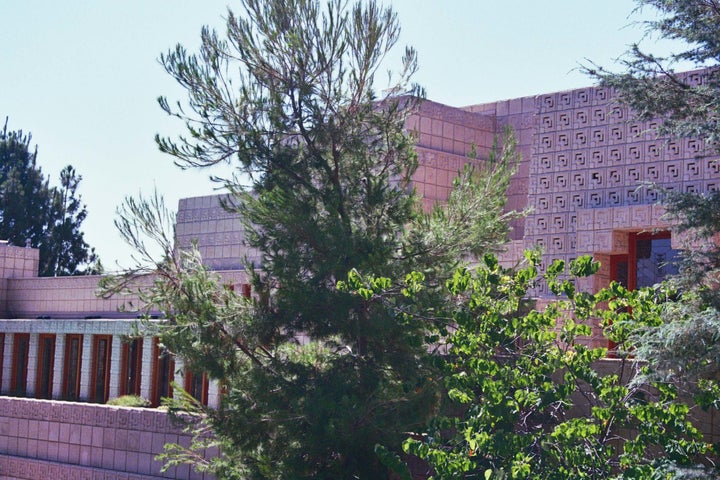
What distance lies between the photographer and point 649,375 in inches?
334

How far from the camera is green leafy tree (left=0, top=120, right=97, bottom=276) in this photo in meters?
35.7

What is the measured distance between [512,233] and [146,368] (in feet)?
21.8

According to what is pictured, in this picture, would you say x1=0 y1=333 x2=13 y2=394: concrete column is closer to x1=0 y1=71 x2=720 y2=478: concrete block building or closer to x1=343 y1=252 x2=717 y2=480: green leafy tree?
x1=0 y1=71 x2=720 y2=478: concrete block building

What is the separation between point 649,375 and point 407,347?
11.4ft

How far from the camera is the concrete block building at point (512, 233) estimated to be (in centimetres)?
1317

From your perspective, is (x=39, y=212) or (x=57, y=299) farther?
(x=39, y=212)

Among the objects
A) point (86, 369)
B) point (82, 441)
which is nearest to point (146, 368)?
point (86, 369)

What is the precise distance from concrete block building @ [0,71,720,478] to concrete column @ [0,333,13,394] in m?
0.03

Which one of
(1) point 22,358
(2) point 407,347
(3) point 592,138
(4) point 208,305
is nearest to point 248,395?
(4) point 208,305

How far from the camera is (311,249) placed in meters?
11.6

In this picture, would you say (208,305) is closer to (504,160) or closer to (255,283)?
(255,283)

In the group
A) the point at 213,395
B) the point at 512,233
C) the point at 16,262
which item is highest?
the point at 512,233

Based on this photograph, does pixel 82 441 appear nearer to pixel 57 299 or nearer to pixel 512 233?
pixel 57 299

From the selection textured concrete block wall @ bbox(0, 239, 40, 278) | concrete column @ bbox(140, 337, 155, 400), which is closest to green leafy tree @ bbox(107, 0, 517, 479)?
concrete column @ bbox(140, 337, 155, 400)
